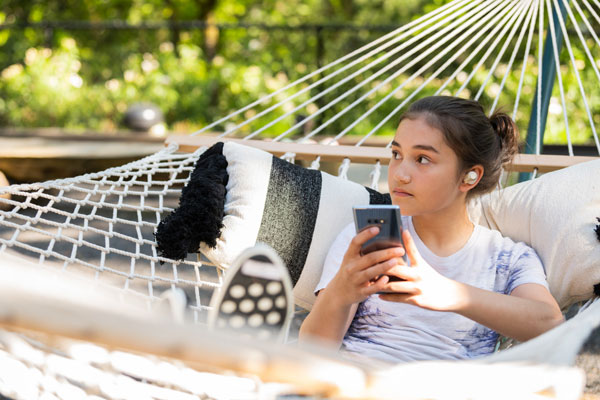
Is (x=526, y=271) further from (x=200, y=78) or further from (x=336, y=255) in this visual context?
(x=200, y=78)

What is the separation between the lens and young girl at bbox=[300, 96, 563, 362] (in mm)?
1064

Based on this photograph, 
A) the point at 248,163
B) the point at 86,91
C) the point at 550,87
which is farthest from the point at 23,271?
the point at 86,91

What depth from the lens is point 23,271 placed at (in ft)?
1.88

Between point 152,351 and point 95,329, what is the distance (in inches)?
2.0

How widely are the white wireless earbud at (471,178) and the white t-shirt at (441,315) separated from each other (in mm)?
123

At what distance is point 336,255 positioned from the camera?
4.13 ft

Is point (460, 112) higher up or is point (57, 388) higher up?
point (460, 112)

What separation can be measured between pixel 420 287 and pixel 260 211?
1.42 ft

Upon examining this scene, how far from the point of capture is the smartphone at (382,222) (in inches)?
37.3

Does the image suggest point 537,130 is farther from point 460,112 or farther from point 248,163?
point 248,163

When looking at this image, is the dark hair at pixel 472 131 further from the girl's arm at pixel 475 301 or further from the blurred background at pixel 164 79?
the blurred background at pixel 164 79

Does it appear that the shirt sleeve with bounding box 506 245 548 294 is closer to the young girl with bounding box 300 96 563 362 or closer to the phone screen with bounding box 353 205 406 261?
the young girl with bounding box 300 96 563 362

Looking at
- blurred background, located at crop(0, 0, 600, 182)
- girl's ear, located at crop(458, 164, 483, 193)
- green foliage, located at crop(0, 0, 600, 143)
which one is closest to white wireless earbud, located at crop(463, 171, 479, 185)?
girl's ear, located at crop(458, 164, 483, 193)

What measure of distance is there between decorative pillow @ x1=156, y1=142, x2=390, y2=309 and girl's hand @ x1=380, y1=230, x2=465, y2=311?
0.34m
